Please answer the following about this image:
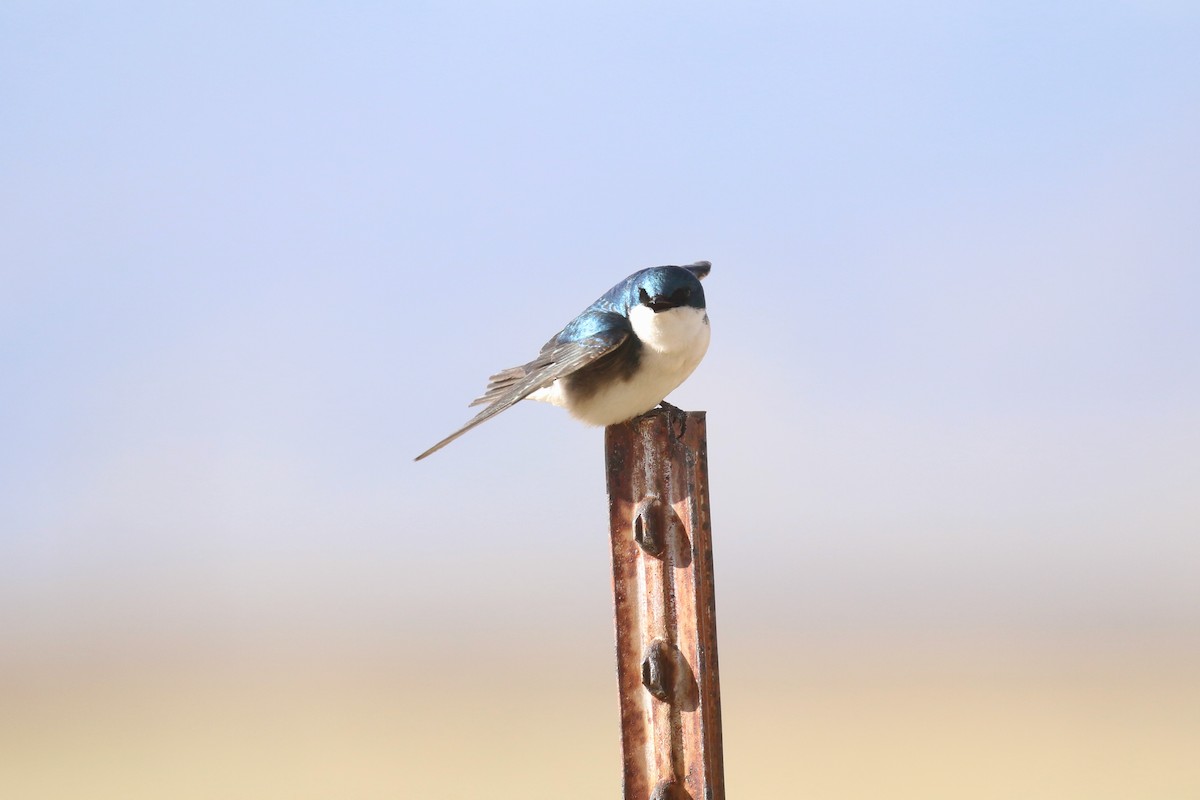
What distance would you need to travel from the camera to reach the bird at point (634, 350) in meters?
3.54

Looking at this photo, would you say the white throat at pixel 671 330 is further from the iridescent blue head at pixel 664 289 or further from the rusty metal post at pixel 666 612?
the rusty metal post at pixel 666 612

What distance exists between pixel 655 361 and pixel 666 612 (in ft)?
4.12

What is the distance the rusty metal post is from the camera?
237 centimetres

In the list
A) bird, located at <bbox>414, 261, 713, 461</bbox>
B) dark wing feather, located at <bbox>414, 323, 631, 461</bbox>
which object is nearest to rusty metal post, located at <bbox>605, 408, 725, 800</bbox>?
dark wing feather, located at <bbox>414, 323, 631, 461</bbox>

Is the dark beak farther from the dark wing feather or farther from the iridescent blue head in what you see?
the dark wing feather

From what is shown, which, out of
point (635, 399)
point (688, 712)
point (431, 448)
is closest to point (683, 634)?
point (688, 712)

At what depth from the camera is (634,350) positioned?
3.61m

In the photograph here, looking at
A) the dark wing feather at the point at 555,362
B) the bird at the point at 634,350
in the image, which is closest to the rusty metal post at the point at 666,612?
the dark wing feather at the point at 555,362

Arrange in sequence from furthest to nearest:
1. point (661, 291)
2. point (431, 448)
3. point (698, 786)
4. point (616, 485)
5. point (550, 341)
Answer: point (550, 341) < point (661, 291) < point (431, 448) < point (616, 485) < point (698, 786)

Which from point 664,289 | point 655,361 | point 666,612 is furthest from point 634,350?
point 666,612

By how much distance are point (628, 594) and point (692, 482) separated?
296 millimetres

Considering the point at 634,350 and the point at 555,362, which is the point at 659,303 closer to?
the point at 634,350

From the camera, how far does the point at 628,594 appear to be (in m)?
2.50

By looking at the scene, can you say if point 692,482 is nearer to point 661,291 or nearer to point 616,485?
point 616,485
